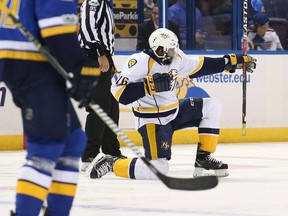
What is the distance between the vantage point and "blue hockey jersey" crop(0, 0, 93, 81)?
367 cm

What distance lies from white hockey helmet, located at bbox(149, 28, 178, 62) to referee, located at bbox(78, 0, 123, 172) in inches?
29.8

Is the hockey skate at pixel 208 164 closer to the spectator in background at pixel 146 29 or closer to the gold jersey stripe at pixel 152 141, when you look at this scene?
the gold jersey stripe at pixel 152 141

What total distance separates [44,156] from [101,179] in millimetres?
3118

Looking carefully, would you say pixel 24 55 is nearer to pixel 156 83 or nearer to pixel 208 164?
pixel 156 83

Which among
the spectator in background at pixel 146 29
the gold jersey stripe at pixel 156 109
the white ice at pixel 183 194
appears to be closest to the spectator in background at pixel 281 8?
the spectator in background at pixel 146 29

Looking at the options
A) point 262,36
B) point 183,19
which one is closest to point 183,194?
point 183,19

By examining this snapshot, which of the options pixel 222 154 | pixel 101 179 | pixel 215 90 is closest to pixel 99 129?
pixel 101 179

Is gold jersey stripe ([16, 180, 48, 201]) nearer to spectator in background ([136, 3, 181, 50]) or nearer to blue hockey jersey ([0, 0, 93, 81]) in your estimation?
blue hockey jersey ([0, 0, 93, 81])

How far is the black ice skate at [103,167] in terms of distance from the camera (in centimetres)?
671

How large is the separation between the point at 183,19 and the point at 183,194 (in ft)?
16.7

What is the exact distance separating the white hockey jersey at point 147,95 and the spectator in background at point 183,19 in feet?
12.6

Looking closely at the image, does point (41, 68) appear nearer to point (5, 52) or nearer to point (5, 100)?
point (5, 52)

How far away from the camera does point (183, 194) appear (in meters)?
5.86

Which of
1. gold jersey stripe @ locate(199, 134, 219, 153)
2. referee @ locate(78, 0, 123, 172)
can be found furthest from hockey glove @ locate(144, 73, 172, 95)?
referee @ locate(78, 0, 123, 172)
